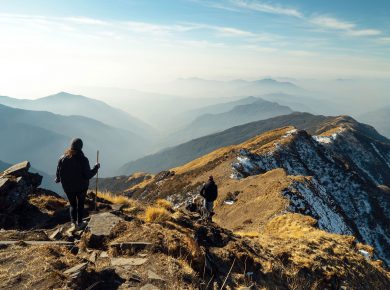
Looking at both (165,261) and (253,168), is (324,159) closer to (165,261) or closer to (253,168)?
(253,168)

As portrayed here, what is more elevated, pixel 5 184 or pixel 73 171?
pixel 73 171

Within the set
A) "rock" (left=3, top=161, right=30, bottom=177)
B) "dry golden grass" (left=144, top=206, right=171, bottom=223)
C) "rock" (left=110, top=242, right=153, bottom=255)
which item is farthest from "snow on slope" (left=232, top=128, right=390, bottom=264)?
"rock" (left=110, top=242, right=153, bottom=255)

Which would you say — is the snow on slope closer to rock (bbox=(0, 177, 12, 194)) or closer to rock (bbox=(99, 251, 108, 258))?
rock (bbox=(0, 177, 12, 194))

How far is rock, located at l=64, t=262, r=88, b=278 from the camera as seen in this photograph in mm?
7281

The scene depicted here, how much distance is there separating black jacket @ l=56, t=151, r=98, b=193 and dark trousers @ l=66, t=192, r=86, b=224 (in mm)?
262

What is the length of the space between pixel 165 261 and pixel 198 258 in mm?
1100

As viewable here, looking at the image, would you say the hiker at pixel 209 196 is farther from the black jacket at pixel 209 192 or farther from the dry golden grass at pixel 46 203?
the dry golden grass at pixel 46 203

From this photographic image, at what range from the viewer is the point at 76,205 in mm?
12320

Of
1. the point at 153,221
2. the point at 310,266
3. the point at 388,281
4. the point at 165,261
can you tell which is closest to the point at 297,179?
the point at 388,281

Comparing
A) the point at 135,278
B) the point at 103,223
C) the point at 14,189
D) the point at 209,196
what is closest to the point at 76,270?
the point at 135,278

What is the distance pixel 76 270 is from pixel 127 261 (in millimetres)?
1570

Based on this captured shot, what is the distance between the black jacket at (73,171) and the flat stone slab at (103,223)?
1.27 m

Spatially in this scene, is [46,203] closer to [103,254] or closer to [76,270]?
[103,254]

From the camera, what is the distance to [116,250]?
A: 369 inches
